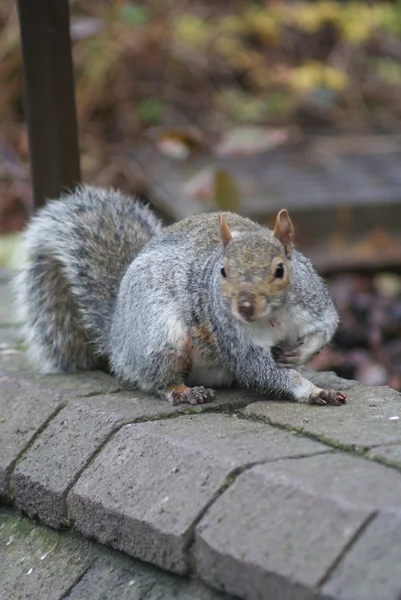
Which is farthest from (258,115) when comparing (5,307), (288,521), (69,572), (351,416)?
(288,521)

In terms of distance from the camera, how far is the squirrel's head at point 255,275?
2064 millimetres

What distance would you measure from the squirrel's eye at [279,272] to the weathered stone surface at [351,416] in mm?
263

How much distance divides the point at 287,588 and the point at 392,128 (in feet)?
17.5

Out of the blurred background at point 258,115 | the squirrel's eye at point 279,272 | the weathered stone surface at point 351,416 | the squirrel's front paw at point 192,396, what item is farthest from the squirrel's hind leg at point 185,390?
the blurred background at point 258,115

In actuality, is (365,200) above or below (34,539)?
above

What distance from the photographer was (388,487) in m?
1.59

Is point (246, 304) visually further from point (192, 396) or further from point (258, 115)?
point (258, 115)

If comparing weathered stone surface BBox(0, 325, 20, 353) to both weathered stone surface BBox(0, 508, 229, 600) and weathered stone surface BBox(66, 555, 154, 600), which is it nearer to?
weathered stone surface BBox(0, 508, 229, 600)

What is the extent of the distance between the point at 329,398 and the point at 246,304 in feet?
0.89

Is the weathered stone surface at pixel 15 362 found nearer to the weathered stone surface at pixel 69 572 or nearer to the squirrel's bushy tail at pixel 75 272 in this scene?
the squirrel's bushy tail at pixel 75 272

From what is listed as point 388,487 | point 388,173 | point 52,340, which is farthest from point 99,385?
point 388,173

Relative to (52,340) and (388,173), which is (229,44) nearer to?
(388,173)

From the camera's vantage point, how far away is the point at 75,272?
9.08 feet

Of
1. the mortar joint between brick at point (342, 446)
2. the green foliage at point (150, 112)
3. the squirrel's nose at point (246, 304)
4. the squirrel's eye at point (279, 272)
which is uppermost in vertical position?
the green foliage at point (150, 112)
